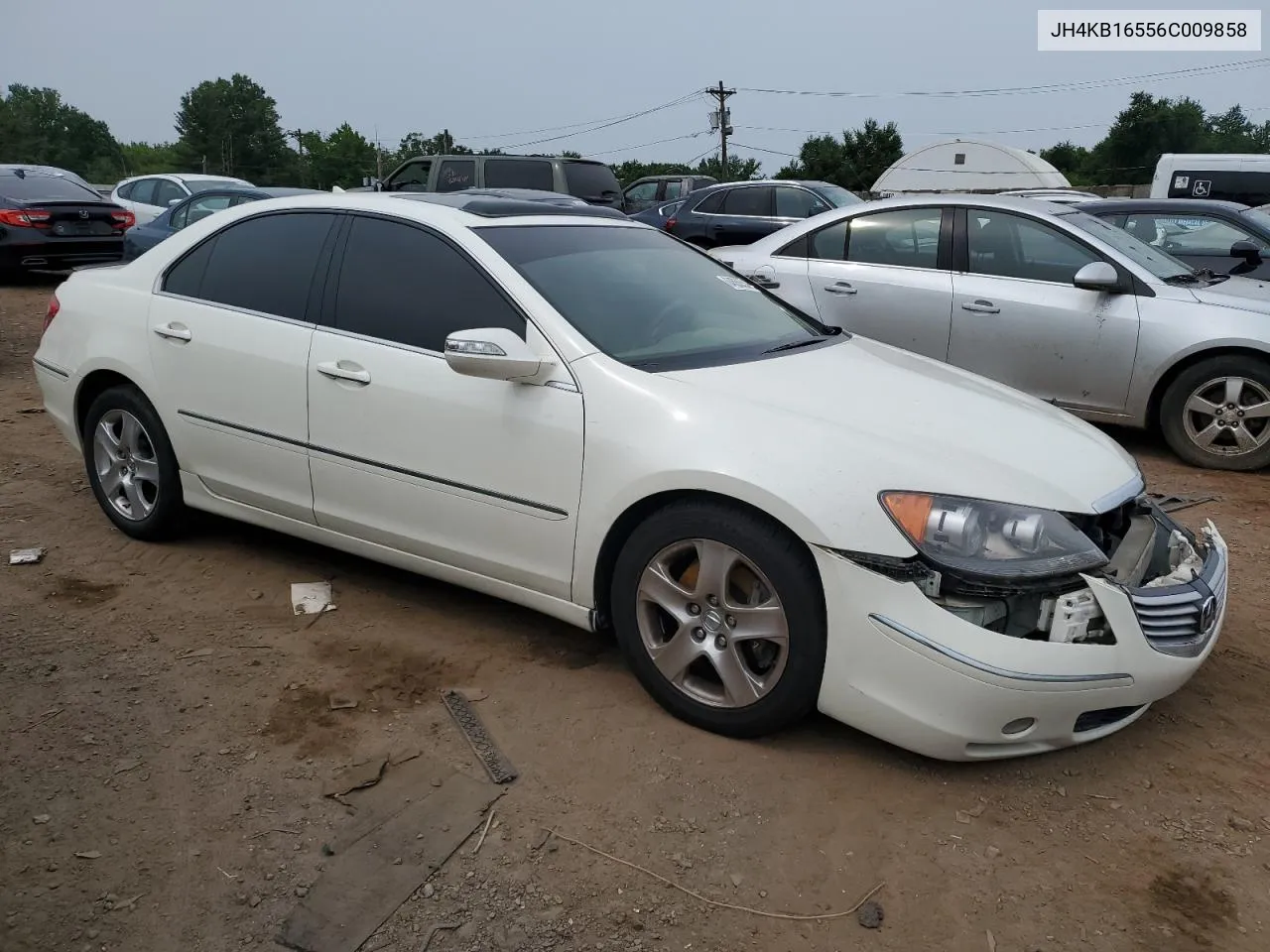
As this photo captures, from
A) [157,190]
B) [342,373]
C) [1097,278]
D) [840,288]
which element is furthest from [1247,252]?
[157,190]

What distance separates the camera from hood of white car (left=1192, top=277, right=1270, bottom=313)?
612 centimetres

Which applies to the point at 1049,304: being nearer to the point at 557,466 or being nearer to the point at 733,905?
the point at 557,466

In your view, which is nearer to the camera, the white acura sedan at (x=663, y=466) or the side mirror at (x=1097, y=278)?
the white acura sedan at (x=663, y=466)

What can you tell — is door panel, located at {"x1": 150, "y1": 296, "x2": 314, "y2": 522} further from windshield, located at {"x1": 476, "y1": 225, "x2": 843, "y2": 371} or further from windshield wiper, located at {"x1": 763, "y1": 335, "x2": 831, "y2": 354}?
windshield wiper, located at {"x1": 763, "y1": 335, "x2": 831, "y2": 354}

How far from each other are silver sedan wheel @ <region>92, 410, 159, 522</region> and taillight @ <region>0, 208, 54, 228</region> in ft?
31.4

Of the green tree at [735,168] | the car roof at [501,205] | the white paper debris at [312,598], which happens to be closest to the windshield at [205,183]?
the car roof at [501,205]

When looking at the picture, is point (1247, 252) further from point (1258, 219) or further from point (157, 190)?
point (157, 190)

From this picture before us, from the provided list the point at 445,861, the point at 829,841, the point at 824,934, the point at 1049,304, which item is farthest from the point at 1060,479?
the point at 1049,304

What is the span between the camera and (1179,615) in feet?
9.71

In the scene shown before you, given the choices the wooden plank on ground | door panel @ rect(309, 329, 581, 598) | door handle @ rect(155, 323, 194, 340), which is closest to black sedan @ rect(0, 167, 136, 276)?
door handle @ rect(155, 323, 194, 340)

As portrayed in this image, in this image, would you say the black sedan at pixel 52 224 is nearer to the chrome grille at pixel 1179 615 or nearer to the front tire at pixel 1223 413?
the front tire at pixel 1223 413

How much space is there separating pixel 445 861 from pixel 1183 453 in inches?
208

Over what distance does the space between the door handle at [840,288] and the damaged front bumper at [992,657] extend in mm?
4374

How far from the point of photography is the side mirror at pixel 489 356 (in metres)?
3.28
